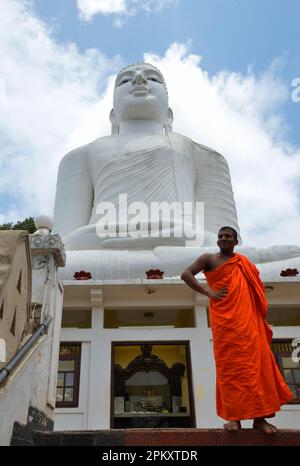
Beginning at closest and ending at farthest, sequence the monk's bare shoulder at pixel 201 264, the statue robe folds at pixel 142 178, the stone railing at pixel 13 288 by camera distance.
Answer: the stone railing at pixel 13 288
the monk's bare shoulder at pixel 201 264
the statue robe folds at pixel 142 178

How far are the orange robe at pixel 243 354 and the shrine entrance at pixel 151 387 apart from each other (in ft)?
12.3

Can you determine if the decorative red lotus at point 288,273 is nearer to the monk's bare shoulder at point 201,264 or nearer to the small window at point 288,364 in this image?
the small window at point 288,364

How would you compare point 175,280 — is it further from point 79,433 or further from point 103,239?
point 79,433

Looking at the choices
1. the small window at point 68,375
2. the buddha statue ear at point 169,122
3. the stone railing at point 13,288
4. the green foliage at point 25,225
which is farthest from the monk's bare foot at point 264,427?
the green foliage at point 25,225

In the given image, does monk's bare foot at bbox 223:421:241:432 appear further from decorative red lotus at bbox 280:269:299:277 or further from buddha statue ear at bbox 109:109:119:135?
buddha statue ear at bbox 109:109:119:135

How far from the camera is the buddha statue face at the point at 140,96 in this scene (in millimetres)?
10664

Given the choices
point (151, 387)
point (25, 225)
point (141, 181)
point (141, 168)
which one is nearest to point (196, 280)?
point (151, 387)

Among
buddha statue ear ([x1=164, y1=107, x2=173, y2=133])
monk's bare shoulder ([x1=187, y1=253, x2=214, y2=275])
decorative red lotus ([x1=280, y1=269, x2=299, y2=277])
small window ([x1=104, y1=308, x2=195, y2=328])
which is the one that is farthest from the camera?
buddha statue ear ([x1=164, y1=107, x2=173, y2=133])

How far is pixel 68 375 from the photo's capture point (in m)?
5.05

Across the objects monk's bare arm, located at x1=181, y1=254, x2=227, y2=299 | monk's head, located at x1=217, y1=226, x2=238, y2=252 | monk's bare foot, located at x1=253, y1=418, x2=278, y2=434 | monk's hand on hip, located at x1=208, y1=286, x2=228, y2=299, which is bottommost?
monk's bare foot, located at x1=253, y1=418, x2=278, y2=434

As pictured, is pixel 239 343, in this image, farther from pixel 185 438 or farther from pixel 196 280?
pixel 185 438

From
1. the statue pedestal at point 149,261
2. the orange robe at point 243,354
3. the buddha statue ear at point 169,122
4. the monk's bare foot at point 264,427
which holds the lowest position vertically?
the monk's bare foot at point 264,427

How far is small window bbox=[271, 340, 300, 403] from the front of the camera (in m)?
5.08

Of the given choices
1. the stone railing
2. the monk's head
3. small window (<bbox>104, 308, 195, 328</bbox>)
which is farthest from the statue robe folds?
the stone railing
